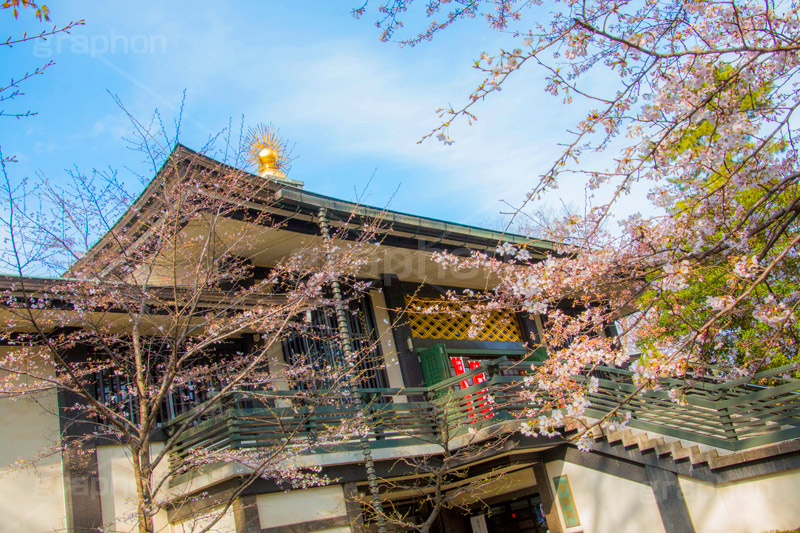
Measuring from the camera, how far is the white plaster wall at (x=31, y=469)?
6895mm

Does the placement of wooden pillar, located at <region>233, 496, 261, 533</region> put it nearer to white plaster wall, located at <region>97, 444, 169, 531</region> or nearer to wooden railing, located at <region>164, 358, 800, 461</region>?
wooden railing, located at <region>164, 358, 800, 461</region>

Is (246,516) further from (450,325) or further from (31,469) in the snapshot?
(450,325)

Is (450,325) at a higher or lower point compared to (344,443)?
higher

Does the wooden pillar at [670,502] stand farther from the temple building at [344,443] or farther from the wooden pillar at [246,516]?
the wooden pillar at [246,516]

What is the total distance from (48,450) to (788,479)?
8805mm

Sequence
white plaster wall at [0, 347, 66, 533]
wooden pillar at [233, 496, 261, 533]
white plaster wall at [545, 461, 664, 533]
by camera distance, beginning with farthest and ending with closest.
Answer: white plaster wall at [545, 461, 664, 533], white plaster wall at [0, 347, 66, 533], wooden pillar at [233, 496, 261, 533]

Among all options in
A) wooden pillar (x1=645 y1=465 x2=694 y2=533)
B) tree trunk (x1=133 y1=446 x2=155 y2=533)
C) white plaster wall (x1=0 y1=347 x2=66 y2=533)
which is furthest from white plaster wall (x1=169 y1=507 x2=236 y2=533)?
wooden pillar (x1=645 y1=465 x2=694 y2=533)

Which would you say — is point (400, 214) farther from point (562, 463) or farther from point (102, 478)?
point (102, 478)

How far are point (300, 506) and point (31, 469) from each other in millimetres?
3167

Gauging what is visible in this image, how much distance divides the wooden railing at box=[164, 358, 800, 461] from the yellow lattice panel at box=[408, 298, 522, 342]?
2.32 metres

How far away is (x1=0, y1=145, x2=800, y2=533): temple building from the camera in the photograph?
23.2ft

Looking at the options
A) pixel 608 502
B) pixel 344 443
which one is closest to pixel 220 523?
pixel 344 443

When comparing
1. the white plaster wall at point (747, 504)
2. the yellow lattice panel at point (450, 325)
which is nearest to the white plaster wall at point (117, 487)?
the yellow lattice panel at point (450, 325)

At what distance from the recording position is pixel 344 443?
25.9ft
